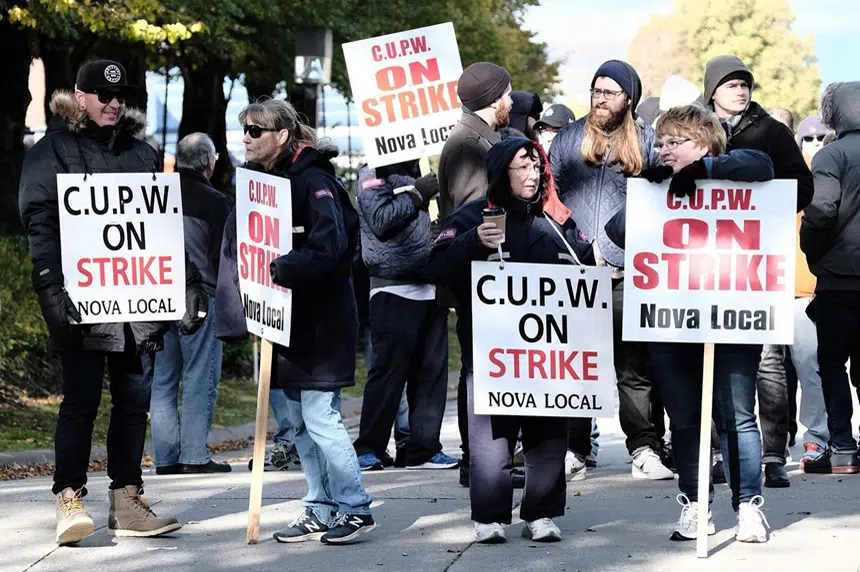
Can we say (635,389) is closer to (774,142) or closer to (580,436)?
(580,436)

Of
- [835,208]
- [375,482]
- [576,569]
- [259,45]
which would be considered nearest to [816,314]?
[835,208]

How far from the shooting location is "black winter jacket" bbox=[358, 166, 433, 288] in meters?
9.72

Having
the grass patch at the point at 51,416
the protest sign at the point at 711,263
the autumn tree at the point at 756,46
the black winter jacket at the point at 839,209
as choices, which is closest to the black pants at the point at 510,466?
the protest sign at the point at 711,263

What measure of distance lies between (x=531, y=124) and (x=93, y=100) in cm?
357

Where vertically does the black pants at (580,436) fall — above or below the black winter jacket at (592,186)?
below

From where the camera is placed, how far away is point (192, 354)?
10773 mm

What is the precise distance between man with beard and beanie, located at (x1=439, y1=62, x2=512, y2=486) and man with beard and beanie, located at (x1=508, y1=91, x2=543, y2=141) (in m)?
1.11

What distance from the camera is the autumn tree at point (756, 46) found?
9288 cm

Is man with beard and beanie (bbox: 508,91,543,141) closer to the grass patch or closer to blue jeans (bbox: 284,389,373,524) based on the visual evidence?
blue jeans (bbox: 284,389,373,524)

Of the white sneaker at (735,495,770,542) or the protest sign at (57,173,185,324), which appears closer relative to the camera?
the white sneaker at (735,495,770,542)

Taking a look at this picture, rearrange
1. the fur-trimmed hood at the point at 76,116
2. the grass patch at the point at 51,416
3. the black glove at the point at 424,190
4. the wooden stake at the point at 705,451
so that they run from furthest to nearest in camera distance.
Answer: the grass patch at the point at 51,416 < the black glove at the point at 424,190 < the fur-trimmed hood at the point at 76,116 < the wooden stake at the point at 705,451

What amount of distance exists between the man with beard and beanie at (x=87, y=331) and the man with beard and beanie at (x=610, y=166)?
2.36 meters

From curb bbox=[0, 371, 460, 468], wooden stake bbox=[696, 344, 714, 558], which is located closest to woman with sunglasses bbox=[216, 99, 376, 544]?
wooden stake bbox=[696, 344, 714, 558]

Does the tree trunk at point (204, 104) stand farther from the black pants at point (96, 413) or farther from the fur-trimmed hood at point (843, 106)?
the black pants at point (96, 413)
